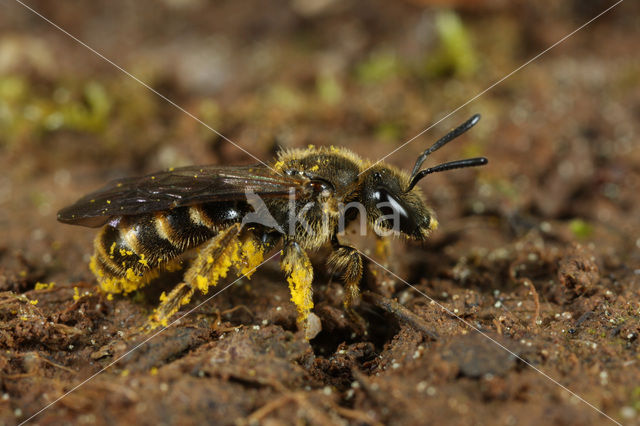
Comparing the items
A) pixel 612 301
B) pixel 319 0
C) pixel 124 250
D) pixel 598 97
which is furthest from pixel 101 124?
pixel 598 97

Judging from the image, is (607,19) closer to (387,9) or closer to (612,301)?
(387,9)

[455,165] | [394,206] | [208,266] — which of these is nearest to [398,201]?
[394,206]

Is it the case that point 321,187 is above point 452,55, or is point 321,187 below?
below

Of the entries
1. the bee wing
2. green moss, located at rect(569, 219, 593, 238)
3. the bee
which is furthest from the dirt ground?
the bee wing

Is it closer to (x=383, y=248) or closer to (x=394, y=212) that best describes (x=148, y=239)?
(x=394, y=212)

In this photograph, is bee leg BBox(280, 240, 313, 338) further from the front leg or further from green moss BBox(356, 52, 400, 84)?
green moss BBox(356, 52, 400, 84)

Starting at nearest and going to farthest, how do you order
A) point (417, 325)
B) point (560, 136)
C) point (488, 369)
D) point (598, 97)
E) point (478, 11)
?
1. point (488, 369)
2. point (417, 325)
3. point (560, 136)
4. point (598, 97)
5. point (478, 11)
